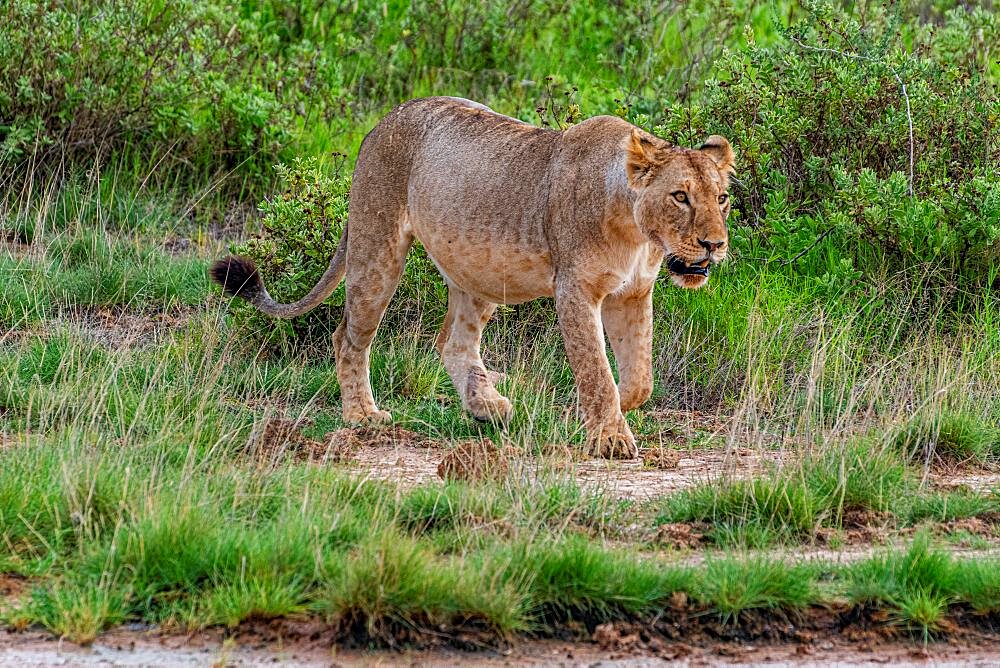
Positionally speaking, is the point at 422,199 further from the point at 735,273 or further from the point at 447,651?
the point at 447,651

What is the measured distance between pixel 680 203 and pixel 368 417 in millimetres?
1839

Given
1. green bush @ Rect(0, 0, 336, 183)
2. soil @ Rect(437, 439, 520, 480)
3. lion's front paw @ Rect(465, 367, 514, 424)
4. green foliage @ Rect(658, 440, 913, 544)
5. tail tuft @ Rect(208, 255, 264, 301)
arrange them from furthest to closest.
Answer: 1. green bush @ Rect(0, 0, 336, 183)
2. tail tuft @ Rect(208, 255, 264, 301)
3. lion's front paw @ Rect(465, 367, 514, 424)
4. soil @ Rect(437, 439, 520, 480)
5. green foliage @ Rect(658, 440, 913, 544)

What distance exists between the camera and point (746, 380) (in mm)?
6484

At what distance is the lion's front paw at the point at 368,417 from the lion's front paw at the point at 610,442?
1.11 m

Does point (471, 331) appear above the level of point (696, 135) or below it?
below

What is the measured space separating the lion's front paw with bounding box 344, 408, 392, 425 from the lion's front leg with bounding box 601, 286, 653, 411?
1.08 meters

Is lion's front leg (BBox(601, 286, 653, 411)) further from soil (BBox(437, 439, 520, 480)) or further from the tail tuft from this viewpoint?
the tail tuft

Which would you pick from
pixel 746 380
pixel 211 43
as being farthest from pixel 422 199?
pixel 211 43

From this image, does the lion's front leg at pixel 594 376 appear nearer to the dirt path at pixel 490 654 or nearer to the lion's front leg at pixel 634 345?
the lion's front leg at pixel 634 345

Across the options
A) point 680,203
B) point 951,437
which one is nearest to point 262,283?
point 680,203

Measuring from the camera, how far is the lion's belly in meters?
6.12

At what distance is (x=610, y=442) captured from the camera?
582 cm

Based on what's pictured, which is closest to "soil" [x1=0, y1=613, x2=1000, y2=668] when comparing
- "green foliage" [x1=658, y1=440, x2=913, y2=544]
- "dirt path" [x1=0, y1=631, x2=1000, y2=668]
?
"dirt path" [x1=0, y1=631, x2=1000, y2=668]

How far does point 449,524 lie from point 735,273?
3.21 metres
